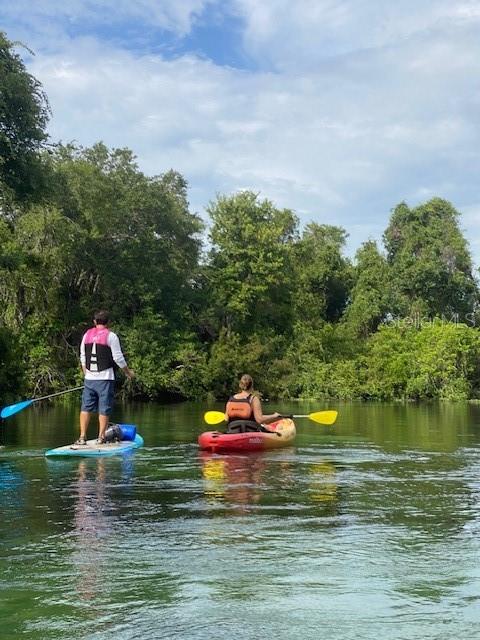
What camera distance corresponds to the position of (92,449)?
31.6ft

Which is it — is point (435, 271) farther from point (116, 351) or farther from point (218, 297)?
point (116, 351)

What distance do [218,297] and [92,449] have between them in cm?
3178

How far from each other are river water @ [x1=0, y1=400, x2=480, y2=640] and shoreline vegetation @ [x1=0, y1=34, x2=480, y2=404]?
21582 mm

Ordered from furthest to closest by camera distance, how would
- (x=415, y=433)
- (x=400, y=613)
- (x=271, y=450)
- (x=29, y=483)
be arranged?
(x=415, y=433) → (x=271, y=450) → (x=29, y=483) → (x=400, y=613)

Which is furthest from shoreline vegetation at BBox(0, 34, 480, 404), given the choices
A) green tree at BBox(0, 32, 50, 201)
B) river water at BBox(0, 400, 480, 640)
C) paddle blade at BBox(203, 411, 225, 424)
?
river water at BBox(0, 400, 480, 640)

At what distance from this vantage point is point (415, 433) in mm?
15055

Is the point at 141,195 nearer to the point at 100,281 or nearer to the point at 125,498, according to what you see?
the point at 100,281

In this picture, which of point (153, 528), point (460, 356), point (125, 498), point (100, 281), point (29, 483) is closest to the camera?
point (153, 528)

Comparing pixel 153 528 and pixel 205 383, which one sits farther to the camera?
pixel 205 383

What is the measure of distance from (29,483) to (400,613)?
4739mm

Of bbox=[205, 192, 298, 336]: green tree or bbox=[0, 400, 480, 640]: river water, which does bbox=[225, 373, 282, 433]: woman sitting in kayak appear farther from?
bbox=[205, 192, 298, 336]: green tree

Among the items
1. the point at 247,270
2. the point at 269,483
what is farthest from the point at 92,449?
the point at 247,270

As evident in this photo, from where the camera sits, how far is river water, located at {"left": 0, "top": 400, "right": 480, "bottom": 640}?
137 inches

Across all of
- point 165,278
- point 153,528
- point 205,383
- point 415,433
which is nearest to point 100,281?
point 165,278
